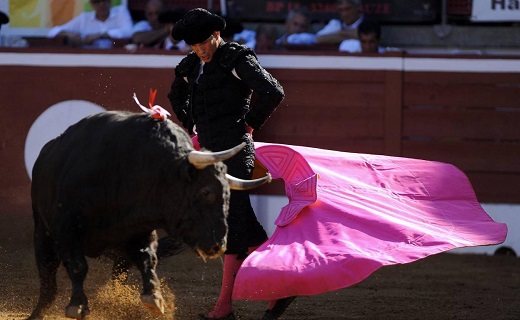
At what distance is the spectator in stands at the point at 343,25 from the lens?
277 inches

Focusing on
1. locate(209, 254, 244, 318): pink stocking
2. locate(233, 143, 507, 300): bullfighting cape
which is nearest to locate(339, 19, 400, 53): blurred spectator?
locate(233, 143, 507, 300): bullfighting cape

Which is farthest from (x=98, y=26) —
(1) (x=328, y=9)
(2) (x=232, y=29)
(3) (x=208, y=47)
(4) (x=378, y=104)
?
(3) (x=208, y=47)

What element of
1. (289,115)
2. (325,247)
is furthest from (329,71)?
(325,247)

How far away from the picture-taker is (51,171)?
12.8 feet

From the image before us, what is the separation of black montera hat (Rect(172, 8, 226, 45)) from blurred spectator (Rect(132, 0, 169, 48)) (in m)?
3.07

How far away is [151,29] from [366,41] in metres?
1.53

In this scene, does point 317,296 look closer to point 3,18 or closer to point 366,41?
point 366,41

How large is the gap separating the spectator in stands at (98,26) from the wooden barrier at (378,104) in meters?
0.44

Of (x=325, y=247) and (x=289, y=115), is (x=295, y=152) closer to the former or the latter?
(x=325, y=247)

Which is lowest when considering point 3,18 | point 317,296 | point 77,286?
point 317,296

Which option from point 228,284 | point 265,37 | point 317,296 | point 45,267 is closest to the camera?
point 45,267

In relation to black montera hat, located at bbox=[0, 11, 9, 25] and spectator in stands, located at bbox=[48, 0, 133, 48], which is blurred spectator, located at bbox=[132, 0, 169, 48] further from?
black montera hat, located at bbox=[0, 11, 9, 25]

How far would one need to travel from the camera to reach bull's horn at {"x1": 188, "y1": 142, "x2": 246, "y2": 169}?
11.7ft

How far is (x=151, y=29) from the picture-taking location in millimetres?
7262
